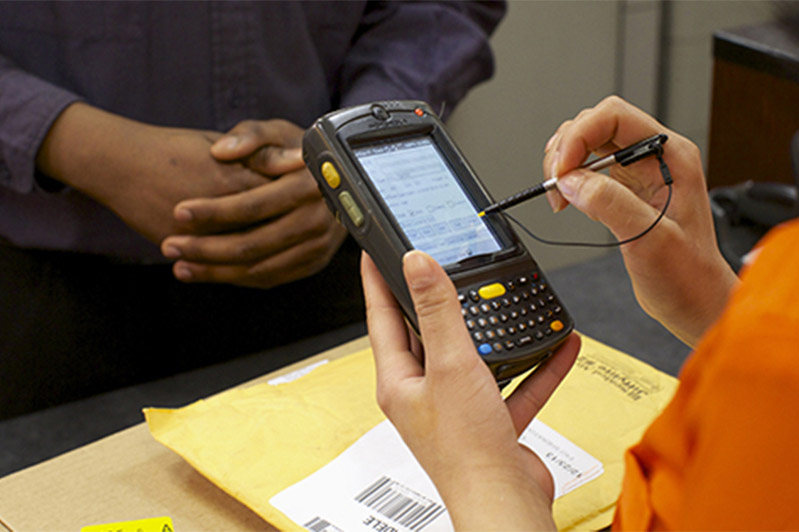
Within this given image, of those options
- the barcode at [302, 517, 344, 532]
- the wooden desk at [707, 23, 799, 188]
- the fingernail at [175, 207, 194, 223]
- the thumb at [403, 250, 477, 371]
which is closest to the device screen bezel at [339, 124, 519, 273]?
the thumb at [403, 250, 477, 371]

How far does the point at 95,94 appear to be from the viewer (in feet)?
2.94

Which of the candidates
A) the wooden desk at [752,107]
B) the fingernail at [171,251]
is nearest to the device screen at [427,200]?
the fingernail at [171,251]

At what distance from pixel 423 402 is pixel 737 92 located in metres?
1.38

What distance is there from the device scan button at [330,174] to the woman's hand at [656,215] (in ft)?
0.62

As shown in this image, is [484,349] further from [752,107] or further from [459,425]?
[752,107]

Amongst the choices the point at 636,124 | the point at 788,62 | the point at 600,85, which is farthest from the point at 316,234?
the point at 600,85

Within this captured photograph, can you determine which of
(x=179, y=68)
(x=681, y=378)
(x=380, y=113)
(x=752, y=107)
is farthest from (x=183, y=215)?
(x=752, y=107)

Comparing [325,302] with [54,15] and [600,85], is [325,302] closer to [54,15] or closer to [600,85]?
[54,15]

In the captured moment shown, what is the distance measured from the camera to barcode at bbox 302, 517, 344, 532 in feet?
1.68

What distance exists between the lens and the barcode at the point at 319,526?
20.2 inches

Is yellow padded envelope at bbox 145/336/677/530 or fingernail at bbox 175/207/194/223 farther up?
fingernail at bbox 175/207/194/223

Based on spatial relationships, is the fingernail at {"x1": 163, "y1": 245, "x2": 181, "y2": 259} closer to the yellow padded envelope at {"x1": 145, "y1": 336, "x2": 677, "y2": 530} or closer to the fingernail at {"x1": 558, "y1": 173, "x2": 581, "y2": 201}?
the yellow padded envelope at {"x1": 145, "y1": 336, "x2": 677, "y2": 530}

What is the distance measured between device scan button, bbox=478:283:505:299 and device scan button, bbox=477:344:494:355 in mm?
52

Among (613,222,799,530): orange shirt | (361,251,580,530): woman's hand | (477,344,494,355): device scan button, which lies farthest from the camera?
(477,344,494,355): device scan button
